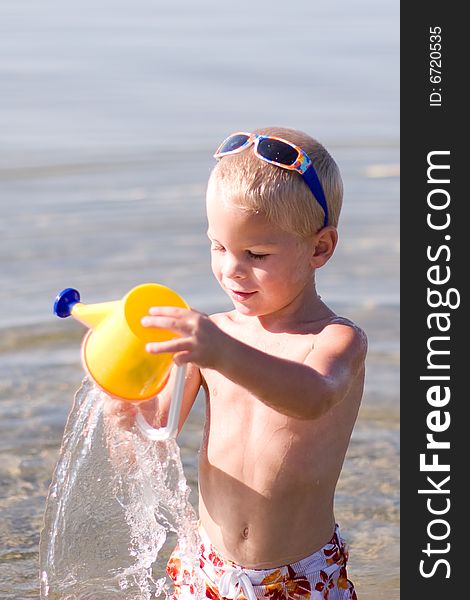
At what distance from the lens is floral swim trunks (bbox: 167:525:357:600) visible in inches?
125

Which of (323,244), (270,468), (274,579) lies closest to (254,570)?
(274,579)

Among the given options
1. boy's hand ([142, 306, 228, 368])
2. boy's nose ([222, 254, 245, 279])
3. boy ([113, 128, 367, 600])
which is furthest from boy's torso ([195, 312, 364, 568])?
boy's hand ([142, 306, 228, 368])

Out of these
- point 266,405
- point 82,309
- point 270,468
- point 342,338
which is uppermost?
point 82,309

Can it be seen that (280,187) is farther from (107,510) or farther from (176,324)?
(107,510)

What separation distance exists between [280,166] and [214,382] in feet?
2.05

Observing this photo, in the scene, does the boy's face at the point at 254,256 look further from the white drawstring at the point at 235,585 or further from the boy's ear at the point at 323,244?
the white drawstring at the point at 235,585

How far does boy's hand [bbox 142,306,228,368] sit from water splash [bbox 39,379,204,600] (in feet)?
1.94

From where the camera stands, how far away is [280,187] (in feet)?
9.85

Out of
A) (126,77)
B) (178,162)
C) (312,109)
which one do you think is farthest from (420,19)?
(126,77)

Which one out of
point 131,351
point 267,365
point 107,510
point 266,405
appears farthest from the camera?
point 107,510

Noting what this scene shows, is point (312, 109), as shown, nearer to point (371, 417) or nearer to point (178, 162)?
point (178, 162)

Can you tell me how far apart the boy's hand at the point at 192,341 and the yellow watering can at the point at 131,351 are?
18 centimetres

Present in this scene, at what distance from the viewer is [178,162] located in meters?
9.22

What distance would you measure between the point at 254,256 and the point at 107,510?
111cm
